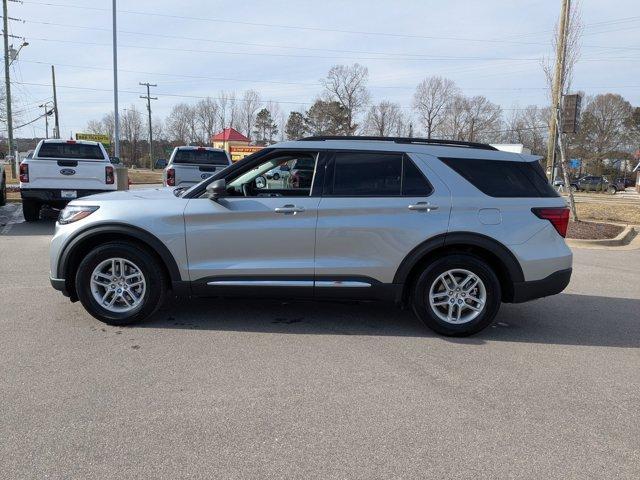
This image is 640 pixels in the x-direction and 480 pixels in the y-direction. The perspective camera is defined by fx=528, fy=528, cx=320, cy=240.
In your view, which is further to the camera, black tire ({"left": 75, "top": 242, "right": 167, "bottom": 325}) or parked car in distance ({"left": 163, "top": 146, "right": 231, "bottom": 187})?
parked car in distance ({"left": 163, "top": 146, "right": 231, "bottom": 187})

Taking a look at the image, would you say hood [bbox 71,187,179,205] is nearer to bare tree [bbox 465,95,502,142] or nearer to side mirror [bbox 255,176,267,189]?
side mirror [bbox 255,176,267,189]

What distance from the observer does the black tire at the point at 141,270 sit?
194 inches

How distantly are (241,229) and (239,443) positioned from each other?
2.24m

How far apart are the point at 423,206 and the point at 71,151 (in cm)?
988

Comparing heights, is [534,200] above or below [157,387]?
above

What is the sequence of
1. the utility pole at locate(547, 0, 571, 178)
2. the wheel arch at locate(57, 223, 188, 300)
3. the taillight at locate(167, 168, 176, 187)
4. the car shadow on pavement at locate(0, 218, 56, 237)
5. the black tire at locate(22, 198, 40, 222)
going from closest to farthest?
the wheel arch at locate(57, 223, 188, 300)
the car shadow on pavement at locate(0, 218, 56, 237)
the black tire at locate(22, 198, 40, 222)
the taillight at locate(167, 168, 176, 187)
the utility pole at locate(547, 0, 571, 178)

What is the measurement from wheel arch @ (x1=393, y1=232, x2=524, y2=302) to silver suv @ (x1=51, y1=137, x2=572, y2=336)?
0.03ft

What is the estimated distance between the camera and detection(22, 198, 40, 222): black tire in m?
12.0

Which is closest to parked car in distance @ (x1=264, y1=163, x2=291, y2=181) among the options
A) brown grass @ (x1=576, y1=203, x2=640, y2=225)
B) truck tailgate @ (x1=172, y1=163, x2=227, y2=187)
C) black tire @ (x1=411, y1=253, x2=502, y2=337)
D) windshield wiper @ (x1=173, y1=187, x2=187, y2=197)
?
windshield wiper @ (x1=173, y1=187, x2=187, y2=197)

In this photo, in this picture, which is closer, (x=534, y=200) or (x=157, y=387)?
(x=157, y=387)

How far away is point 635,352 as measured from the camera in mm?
4727

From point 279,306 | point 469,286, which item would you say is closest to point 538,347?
point 469,286

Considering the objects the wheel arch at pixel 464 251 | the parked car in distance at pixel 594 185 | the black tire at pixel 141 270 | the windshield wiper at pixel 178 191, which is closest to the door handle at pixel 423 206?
the wheel arch at pixel 464 251

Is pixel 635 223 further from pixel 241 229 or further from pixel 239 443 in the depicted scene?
pixel 239 443
